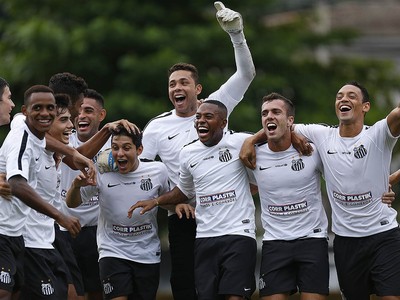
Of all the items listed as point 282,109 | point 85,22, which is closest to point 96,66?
point 85,22

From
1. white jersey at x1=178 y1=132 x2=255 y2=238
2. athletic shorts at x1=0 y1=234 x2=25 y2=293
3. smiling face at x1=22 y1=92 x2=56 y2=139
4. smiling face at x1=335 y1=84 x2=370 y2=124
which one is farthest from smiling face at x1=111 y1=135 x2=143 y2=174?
smiling face at x1=335 y1=84 x2=370 y2=124

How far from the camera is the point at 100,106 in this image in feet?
43.1

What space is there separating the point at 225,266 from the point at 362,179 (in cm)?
165

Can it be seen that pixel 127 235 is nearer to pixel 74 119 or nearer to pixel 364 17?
pixel 74 119

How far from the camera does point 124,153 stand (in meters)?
12.1

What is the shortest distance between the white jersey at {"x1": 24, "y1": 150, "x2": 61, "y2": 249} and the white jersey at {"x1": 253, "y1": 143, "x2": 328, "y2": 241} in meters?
2.10

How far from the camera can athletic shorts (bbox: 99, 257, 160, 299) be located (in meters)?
12.2

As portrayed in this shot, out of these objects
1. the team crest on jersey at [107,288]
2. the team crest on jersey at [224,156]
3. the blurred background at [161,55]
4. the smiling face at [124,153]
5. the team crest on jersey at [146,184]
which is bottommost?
the team crest on jersey at [107,288]

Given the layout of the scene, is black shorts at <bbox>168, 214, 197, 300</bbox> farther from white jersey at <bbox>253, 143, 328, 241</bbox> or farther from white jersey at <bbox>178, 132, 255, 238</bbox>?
white jersey at <bbox>253, 143, 328, 241</bbox>

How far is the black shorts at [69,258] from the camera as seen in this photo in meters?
12.2

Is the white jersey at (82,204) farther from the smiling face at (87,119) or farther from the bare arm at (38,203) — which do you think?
the bare arm at (38,203)

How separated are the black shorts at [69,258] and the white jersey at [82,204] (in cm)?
51

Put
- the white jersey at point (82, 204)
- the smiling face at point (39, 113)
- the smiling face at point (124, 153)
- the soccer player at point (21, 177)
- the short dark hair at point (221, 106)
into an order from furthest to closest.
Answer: the white jersey at point (82, 204), the smiling face at point (124, 153), the short dark hair at point (221, 106), the smiling face at point (39, 113), the soccer player at point (21, 177)

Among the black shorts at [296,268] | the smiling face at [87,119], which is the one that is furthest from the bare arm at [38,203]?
the smiling face at [87,119]
